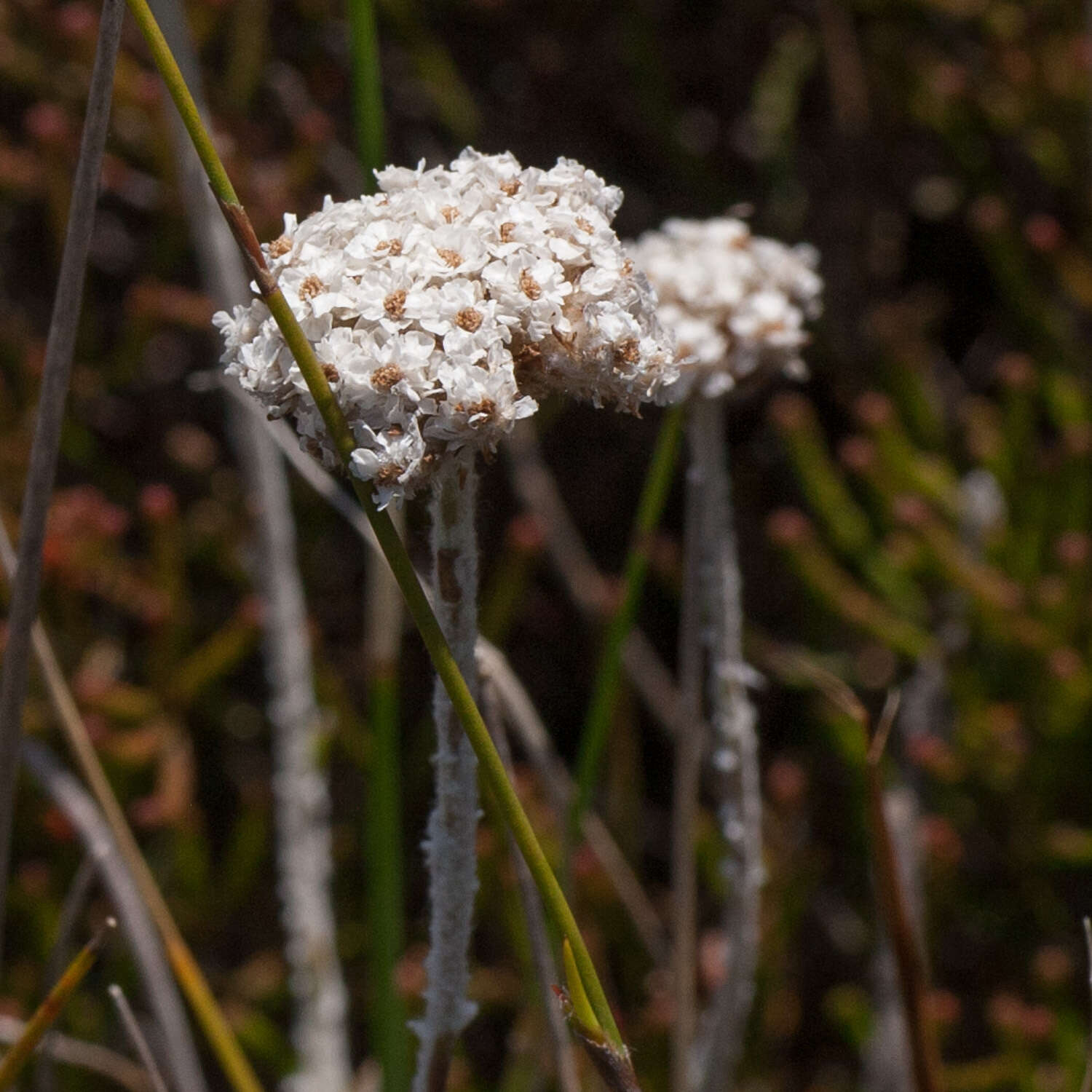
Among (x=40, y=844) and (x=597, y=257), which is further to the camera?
(x=40, y=844)

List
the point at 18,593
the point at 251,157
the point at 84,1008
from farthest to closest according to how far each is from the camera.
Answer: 1. the point at 251,157
2. the point at 84,1008
3. the point at 18,593

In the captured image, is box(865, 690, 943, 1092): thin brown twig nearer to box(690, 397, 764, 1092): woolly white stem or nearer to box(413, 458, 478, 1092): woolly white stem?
box(690, 397, 764, 1092): woolly white stem

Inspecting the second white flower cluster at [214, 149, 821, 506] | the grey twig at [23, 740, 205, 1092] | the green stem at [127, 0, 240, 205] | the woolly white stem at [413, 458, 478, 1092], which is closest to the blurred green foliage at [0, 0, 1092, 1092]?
the grey twig at [23, 740, 205, 1092]

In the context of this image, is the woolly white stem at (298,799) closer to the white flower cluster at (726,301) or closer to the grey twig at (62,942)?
the grey twig at (62,942)

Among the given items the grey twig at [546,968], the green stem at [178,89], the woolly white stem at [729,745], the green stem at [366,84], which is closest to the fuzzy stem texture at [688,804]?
the woolly white stem at [729,745]

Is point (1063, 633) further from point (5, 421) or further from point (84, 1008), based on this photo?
point (5, 421)

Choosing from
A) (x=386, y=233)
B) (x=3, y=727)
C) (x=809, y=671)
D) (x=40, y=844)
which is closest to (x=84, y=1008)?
(x=40, y=844)
